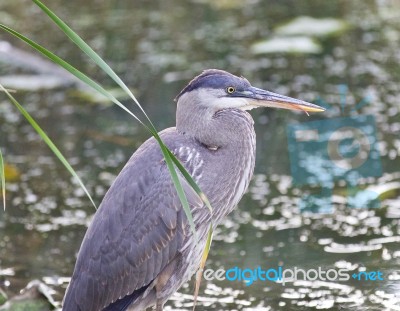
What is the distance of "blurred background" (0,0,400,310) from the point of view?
15.8 ft

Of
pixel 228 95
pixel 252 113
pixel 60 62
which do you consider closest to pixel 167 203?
pixel 228 95

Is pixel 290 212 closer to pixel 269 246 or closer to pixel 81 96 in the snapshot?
pixel 269 246

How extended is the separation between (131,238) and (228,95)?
73 cm

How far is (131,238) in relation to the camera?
154 inches

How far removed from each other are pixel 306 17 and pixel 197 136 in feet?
13.2

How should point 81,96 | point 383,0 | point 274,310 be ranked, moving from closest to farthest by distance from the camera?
point 274,310 < point 81,96 < point 383,0

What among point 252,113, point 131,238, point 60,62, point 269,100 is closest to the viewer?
point 60,62

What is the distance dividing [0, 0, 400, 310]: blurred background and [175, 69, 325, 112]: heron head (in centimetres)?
96

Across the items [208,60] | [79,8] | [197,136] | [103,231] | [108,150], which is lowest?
[103,231]

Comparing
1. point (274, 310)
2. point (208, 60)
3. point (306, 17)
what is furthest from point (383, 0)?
point (274, 310)

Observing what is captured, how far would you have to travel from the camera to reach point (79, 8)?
29.3 ft

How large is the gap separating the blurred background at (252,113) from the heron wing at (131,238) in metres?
0.60

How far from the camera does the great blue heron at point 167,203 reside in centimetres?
389

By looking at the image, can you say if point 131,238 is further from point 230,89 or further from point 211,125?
point 230,89
